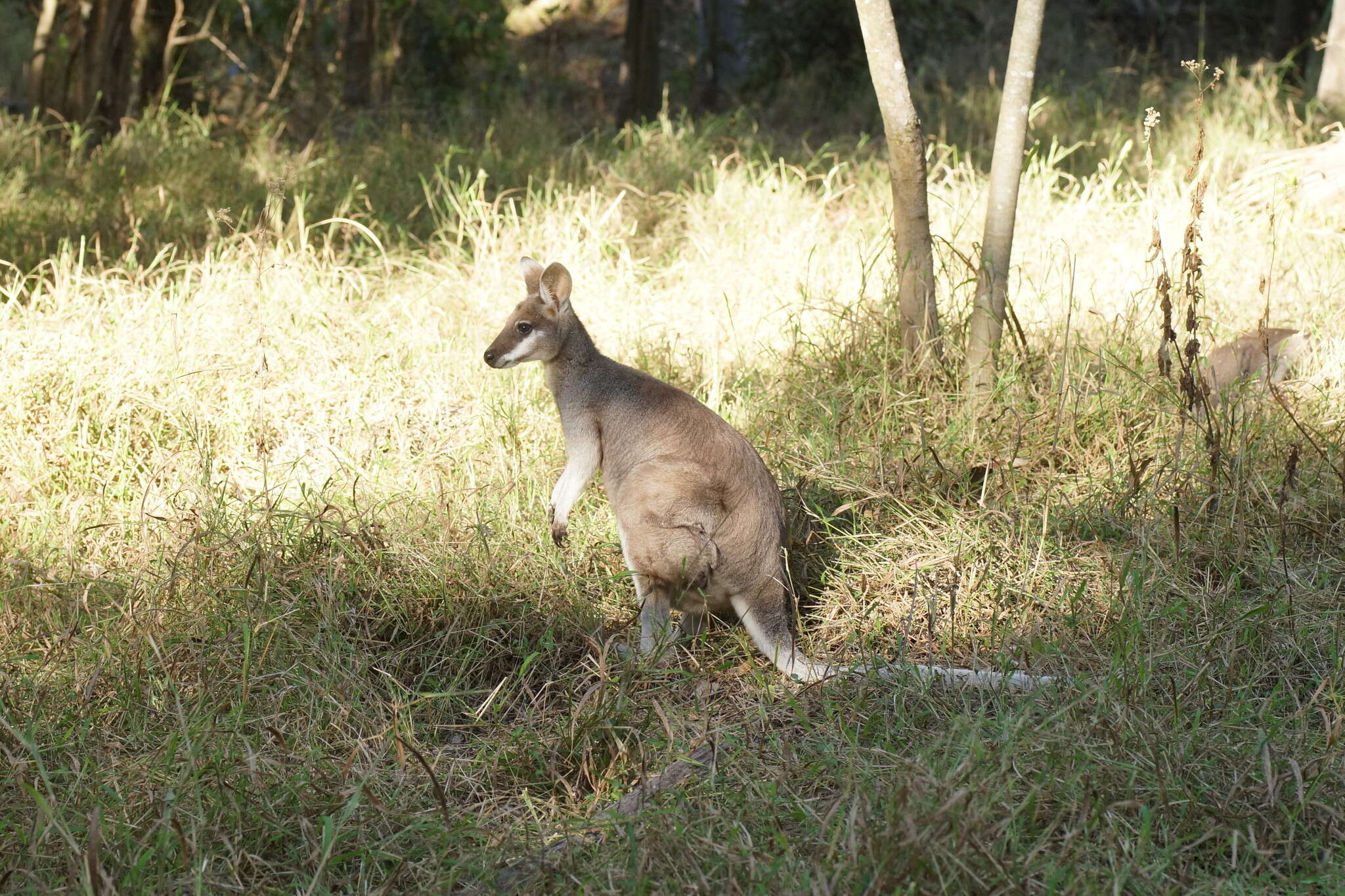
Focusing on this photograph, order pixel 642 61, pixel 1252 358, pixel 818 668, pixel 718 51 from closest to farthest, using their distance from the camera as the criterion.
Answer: pixel 818 668, pixel 1252 358, pixel 642 61, pixel 718 51

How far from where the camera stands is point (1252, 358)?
4.50m

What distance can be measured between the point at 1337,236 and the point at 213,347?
4.94 m

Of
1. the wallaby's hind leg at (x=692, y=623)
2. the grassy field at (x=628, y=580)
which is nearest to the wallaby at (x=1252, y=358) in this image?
the grassy field at (x=628, y=580)

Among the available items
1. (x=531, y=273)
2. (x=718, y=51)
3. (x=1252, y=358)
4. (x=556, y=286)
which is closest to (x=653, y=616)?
(x=556, y=286)

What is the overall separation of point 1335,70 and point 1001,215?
15.9 ft

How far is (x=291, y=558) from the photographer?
3.70 m

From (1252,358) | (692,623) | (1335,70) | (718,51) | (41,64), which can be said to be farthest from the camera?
(718,51)

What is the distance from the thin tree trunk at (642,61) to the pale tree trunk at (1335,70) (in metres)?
4.51

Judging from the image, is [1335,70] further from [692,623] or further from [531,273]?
[692,623]

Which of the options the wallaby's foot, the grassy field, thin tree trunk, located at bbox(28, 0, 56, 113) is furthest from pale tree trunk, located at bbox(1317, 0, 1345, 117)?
thin tree trunk, located at bbox(28, 0, 56, 113)

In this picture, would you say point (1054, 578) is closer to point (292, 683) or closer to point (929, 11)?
point (292, 683)

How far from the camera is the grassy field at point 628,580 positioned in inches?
103

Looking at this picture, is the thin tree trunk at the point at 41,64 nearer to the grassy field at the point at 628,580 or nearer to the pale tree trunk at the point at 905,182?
the grassy field at the point at 628,580

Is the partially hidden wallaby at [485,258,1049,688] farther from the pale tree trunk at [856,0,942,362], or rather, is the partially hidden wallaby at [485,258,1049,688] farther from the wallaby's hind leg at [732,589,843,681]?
the pale tree trunk at [856,0,942,362]
